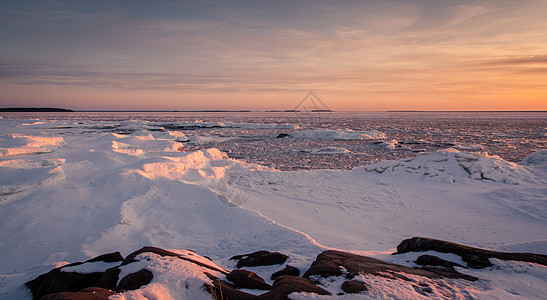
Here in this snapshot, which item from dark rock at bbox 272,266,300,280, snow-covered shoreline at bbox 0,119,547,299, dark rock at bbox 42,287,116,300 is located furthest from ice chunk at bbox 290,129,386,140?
dark rock at bbox 42,287,116,300

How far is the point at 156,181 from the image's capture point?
7.49 m

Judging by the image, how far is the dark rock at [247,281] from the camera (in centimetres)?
286

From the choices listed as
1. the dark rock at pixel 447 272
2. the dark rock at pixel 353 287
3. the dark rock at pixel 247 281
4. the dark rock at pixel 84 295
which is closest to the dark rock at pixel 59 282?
the dark rock at pixel 84 295

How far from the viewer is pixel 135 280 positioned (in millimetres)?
2662

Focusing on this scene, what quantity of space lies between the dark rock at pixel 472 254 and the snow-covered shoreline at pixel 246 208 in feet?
1.06

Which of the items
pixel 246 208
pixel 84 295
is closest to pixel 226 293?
pixel 84 295

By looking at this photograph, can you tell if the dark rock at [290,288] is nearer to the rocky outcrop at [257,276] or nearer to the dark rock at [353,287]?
the rocky outcrop at [257,276]

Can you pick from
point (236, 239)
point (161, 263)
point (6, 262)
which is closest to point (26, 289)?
point (161, 263)

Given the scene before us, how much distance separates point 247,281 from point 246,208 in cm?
402

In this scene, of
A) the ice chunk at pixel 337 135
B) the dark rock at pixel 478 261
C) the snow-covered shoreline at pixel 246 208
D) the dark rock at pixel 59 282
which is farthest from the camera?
the ice chunk at pixel 337 135

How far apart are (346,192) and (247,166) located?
4337 mm

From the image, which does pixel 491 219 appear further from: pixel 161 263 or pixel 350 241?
pixel 161 263

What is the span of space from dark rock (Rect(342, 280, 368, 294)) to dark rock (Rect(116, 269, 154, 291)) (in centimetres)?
176

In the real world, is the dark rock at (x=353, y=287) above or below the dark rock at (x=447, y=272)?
above
